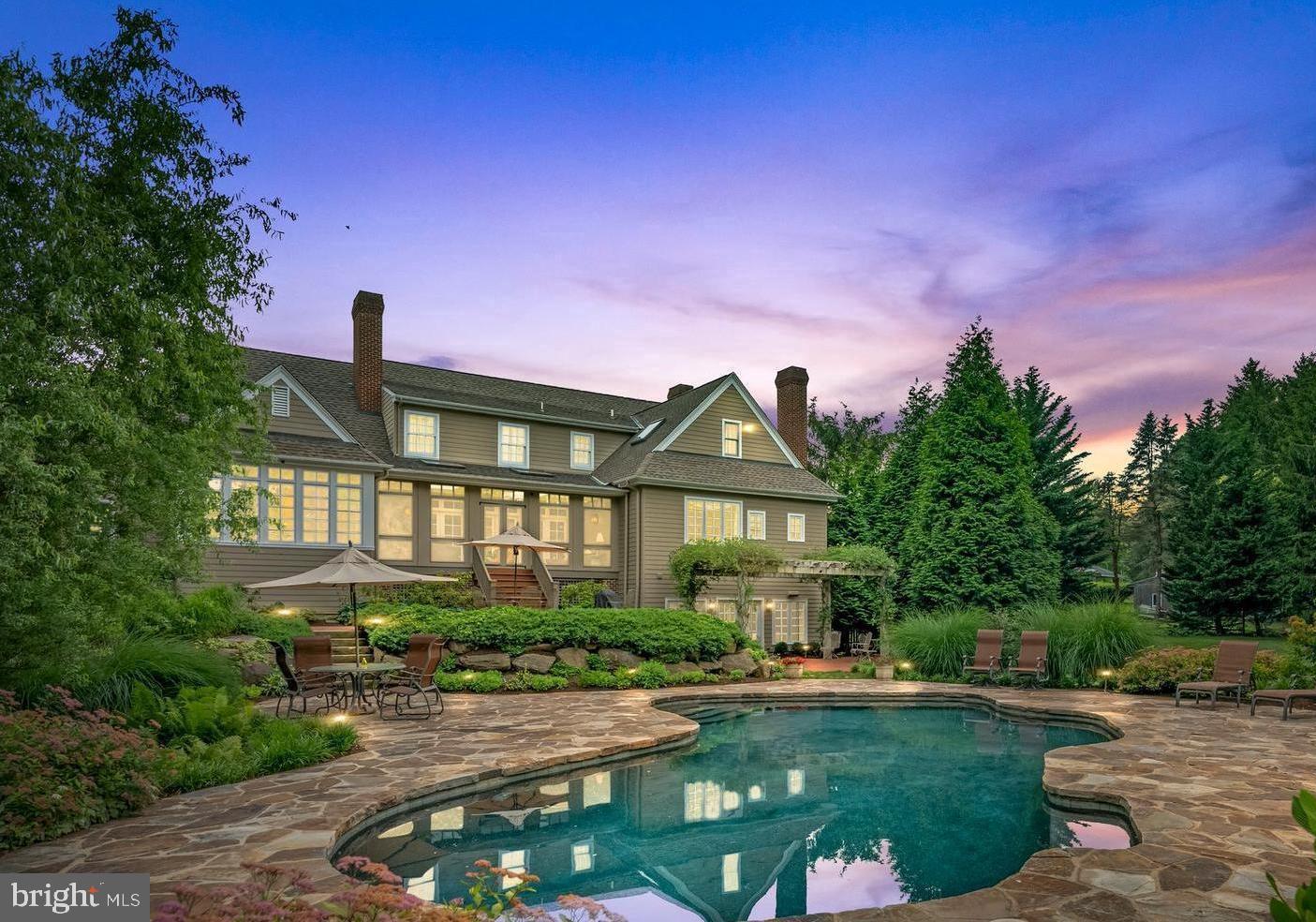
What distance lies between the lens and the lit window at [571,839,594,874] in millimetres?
6493

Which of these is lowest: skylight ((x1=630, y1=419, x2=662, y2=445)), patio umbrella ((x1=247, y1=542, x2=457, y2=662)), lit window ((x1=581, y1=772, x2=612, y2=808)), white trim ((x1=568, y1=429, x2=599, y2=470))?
lit window ((x1=581, y1=772, x2=612, y2=808))

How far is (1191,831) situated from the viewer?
6223 mm

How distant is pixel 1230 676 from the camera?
13758 mm

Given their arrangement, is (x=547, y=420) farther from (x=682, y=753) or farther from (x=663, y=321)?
(x=682, y=753)

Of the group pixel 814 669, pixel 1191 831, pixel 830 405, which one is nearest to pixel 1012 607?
pixel 814 669

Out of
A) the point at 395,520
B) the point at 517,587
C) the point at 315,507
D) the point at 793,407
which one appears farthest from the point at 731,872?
the point at 793,407

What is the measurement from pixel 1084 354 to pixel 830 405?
22.3 meters

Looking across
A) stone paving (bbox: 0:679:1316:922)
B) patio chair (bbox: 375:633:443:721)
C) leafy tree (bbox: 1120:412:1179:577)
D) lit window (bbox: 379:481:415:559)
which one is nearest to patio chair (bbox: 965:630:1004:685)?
stone paving (bbox: 0:679:1316:922)

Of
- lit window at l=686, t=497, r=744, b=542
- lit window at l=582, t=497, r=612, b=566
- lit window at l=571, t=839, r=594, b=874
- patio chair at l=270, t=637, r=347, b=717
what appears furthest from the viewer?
lit window at l=686, t=497, r=744, b=542

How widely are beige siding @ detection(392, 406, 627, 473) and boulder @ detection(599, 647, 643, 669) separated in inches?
323

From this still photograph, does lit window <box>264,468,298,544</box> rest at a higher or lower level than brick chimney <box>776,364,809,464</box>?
lower

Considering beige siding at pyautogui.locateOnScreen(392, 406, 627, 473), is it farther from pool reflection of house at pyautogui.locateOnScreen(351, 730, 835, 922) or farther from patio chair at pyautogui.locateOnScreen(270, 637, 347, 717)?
pool reflection of house at pyautogui.locateOnScreen(351, 730, 835, 922)

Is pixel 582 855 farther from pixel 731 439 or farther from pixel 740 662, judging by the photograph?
pixel 731 439

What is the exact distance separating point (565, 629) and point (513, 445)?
8405mm
